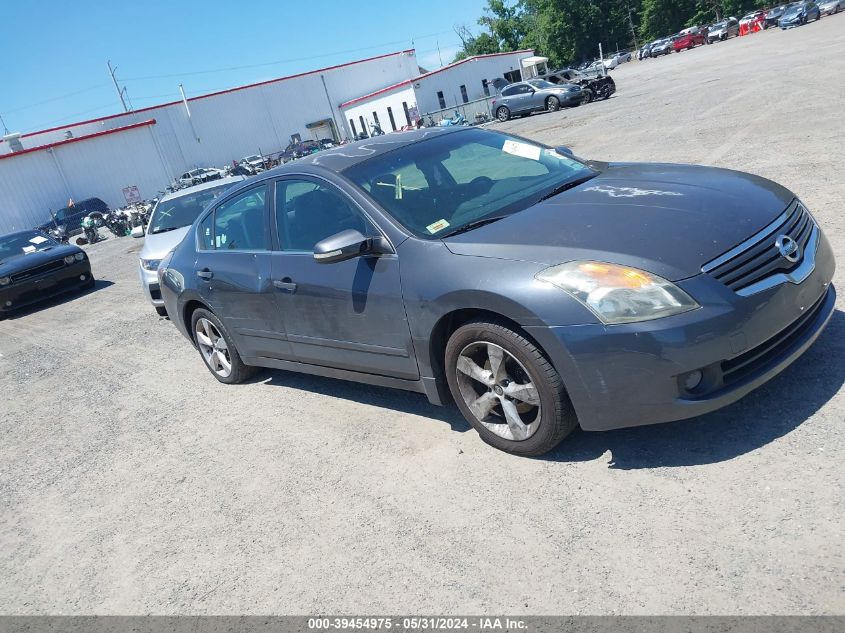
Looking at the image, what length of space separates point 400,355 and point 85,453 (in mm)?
2920

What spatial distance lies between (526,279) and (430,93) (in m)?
56.4

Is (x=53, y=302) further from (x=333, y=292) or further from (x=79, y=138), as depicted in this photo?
(x=79, y=138)

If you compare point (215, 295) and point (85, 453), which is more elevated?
point (215, 295)

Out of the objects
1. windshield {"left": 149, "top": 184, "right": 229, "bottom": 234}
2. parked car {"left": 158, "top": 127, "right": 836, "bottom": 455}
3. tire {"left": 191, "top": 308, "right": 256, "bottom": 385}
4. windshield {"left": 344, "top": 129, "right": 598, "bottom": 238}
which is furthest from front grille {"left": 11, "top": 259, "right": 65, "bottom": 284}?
windshield {"left": 344, "top": 129, "right": 598, "bottom": 238}

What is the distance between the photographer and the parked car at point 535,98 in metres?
29.3

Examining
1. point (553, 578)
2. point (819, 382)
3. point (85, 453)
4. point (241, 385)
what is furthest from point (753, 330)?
point (85, 453)

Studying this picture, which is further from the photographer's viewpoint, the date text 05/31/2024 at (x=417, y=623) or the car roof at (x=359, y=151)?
the car roof at (x=359, y=151)

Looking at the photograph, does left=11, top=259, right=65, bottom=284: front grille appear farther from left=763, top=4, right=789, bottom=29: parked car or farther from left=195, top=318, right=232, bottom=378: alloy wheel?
left=763, top=4, right=789, bottom=29: parked car

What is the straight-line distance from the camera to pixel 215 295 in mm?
5180

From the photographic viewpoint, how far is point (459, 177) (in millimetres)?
4215

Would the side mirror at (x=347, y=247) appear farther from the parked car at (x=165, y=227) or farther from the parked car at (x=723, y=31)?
the parked car at (x=723, y=31)

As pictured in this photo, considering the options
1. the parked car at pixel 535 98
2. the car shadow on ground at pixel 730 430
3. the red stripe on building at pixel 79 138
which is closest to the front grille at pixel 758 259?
the car shadow on ground at pixel 730 430

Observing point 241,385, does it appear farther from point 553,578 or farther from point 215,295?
point 553,578

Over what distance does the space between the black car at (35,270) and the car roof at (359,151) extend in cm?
981
